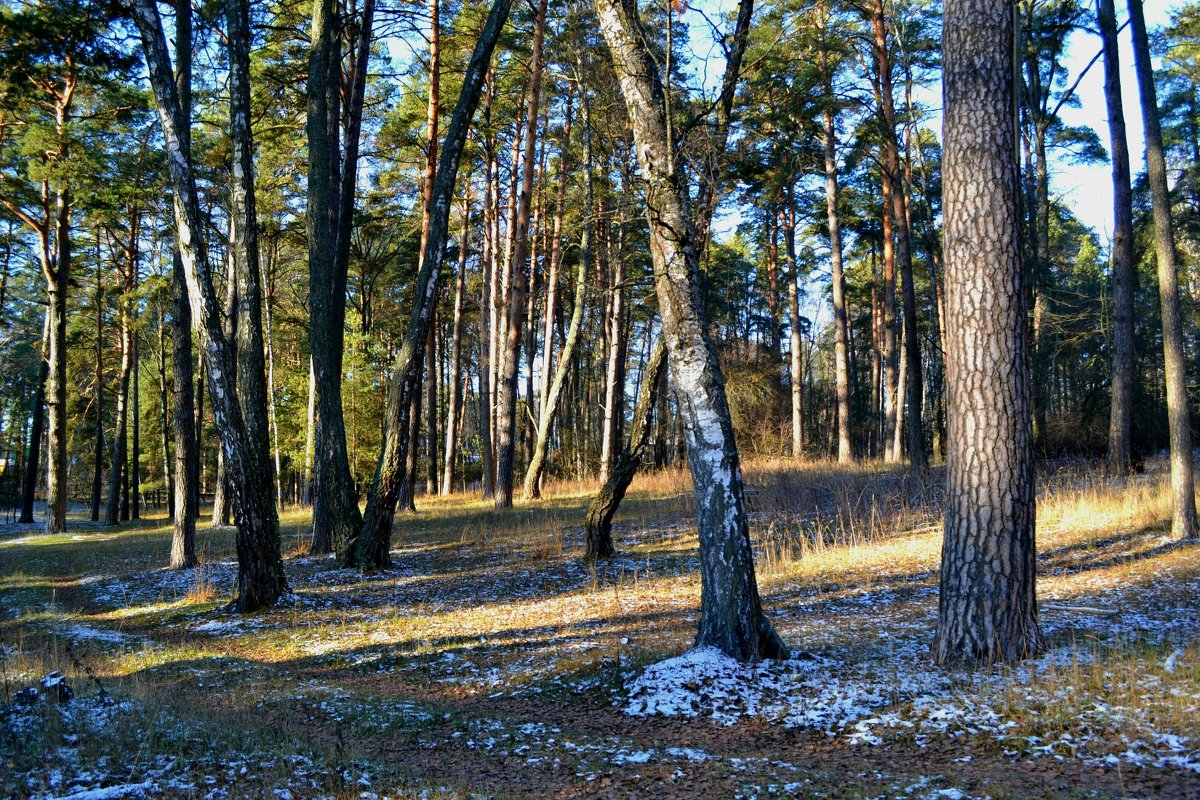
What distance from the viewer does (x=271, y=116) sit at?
674 inches

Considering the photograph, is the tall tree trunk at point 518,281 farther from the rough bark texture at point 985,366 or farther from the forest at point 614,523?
the rough bark texture at point 985,366

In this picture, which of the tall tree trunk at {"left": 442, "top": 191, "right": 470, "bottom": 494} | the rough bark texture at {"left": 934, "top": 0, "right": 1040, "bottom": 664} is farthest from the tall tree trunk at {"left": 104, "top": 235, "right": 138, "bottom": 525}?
the rough bark texture at {"left": 934, "top": 0, "right": 1040, "bottom": 664}

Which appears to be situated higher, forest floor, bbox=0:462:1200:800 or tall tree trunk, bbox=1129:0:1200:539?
tall tree trunk, bbox=1129:0:1200:539

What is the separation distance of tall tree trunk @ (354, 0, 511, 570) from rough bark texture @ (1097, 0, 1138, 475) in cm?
865

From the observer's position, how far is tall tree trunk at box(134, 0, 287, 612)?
28.5 ft

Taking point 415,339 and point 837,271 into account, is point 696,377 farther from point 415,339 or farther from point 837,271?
point 837,271

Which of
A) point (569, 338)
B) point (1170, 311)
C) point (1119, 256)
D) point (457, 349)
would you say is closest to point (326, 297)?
point (569, 338)

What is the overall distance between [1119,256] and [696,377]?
1032cm

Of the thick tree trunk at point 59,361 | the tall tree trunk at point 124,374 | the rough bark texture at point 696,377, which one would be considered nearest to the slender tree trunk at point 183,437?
the rough bark texture at point 696,377

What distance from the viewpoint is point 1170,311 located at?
888cm

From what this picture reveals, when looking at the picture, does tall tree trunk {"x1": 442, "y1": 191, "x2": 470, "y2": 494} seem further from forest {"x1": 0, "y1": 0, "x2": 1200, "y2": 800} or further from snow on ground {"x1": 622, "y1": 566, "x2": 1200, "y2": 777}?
snow on ground {"x1": 622, "y1": 566, "x2": 1200, "y2": 777}

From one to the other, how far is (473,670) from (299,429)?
26081 mm

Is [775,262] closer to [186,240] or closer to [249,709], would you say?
[186,240]

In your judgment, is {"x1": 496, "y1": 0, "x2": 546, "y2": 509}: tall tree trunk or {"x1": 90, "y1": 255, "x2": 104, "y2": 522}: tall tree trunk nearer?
{"x1": 496, "y1": 0, "x2": 546, "y2": 509}: tall tree trunk
